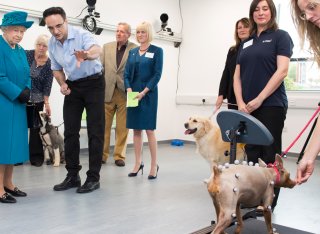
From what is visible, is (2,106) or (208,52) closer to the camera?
(2,106)

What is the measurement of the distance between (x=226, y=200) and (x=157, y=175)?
8.89 feet

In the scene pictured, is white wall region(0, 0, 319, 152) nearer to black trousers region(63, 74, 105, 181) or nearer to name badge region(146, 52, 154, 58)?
name badge region(146, 52, 154, 58)

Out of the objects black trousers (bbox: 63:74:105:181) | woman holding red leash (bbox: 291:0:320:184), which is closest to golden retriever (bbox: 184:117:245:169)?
black trousers (bbox: 63:74:105:181)

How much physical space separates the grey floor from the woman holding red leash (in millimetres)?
1213

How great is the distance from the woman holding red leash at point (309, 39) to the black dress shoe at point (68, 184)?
233 cm

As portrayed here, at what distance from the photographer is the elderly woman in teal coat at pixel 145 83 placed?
3.67 meters

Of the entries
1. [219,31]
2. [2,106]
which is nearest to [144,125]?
[2,106]

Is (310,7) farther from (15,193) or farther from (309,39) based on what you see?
(15,193)

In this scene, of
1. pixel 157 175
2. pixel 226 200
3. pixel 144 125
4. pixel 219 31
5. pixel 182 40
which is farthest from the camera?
pixel 182 40

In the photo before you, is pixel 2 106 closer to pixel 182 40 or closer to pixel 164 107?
pixel 164 107

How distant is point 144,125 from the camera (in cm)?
367

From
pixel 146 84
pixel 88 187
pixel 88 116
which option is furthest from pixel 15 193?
pixel 146 84

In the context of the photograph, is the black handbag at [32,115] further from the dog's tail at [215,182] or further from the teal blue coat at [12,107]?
the dog's tail at [215,182]

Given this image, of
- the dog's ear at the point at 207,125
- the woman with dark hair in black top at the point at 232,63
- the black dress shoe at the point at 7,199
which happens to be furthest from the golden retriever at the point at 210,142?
the black dress shoe at the point at 7,199
